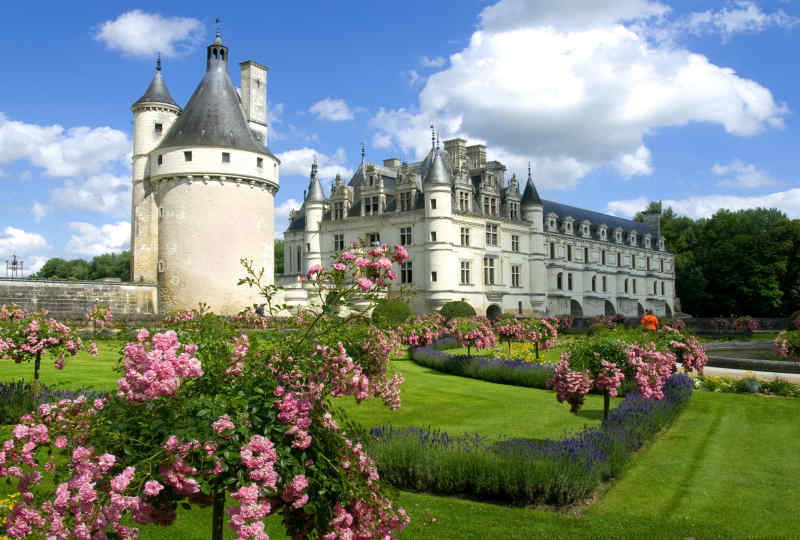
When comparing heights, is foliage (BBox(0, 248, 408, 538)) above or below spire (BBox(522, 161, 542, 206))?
below

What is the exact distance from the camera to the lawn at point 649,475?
6.23 m

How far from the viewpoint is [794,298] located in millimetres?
56031

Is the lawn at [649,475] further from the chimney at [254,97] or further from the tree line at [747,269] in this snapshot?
the tree line at [747,269]

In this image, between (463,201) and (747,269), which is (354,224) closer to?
(463,201)

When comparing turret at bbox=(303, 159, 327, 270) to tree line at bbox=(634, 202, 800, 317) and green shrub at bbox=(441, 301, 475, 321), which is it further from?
tree line at bbox=(634, 202, 800, 317)

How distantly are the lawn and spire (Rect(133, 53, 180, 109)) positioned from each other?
23088mm

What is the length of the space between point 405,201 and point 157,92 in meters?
16.4

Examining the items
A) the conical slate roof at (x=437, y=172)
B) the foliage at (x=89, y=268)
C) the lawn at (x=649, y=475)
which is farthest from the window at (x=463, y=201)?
the foliage at (x=89, y=268)

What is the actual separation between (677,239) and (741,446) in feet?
238

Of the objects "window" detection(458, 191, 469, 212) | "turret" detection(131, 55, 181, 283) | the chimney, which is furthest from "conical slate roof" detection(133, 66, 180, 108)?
"window" detection(458, 191, 469, 212)

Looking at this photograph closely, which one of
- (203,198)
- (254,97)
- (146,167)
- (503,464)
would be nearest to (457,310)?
(203,198)

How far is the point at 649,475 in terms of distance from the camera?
819cm

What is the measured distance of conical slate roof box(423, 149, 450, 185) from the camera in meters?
40.0

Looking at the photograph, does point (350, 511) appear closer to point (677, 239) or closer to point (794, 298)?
point (794, 298)
